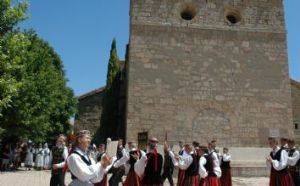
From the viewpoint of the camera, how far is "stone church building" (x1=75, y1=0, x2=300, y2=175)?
18.0m

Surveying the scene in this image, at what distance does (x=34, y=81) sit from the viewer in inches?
781

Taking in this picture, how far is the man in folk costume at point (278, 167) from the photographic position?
306 inches

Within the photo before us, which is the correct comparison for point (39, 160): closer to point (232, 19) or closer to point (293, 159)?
point (232, 19)

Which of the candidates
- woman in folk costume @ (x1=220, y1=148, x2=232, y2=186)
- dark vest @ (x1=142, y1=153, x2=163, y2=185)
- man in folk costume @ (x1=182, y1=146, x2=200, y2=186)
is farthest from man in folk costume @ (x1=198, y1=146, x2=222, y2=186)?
woman in folk costume @ (x1=220, y1=148, x2=232, y2=186)

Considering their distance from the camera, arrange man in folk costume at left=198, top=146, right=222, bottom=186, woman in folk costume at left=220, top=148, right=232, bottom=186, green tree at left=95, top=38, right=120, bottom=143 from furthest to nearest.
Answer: green tree at left=95, top=38, right=120, bottom=143 < woman in folk costume at left=220, top=148, right=232, bottom=186 < man in folk costume at left=198, top=146, right=222, bottom=186

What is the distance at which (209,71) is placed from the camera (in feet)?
61.6

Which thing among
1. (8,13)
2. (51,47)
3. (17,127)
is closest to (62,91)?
(51,47)

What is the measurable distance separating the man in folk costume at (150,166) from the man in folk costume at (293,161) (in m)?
2.93

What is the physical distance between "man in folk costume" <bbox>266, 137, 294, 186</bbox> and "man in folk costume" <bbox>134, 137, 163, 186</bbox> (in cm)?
232

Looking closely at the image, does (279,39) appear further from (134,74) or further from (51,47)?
(51,47)

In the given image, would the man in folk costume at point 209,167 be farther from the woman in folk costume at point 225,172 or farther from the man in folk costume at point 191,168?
the woman in folk costume at point 225,172

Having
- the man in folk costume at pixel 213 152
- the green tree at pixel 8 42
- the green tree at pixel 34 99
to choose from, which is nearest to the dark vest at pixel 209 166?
the man in folk costume at pixel 213 152

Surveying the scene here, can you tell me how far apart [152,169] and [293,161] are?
3162 mm

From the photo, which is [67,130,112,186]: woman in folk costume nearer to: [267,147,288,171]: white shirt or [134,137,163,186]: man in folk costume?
[134,137,163,186]: man in folk costume
